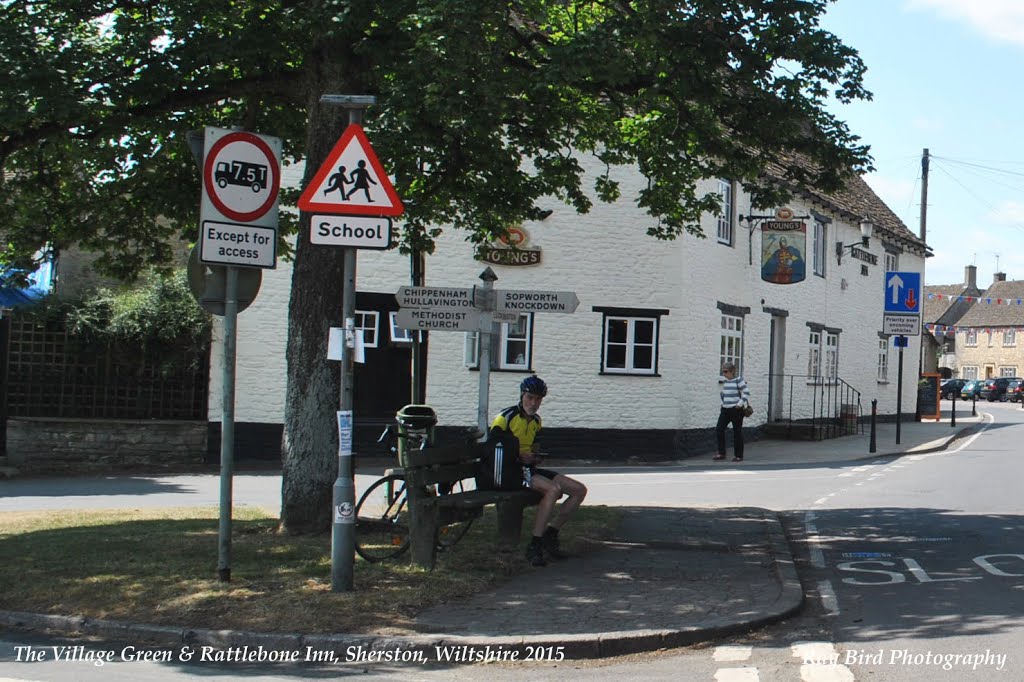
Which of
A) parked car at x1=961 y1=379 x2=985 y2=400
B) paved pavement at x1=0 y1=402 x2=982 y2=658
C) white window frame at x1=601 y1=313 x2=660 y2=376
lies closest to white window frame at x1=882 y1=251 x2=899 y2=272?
white window frame at x1=601 y1=313 x2=660 y2=376

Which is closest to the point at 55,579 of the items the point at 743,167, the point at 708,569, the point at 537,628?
the point at 537,628

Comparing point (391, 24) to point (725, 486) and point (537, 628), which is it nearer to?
point (537, 628)

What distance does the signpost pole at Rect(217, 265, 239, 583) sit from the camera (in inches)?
315

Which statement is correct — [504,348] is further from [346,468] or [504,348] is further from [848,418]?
[346,468]

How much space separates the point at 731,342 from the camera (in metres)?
26.0

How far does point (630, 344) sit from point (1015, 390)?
5765cm

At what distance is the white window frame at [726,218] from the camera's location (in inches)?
998

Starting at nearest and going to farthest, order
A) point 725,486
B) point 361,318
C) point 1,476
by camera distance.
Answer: point 725,486
point 1,476
point 361,318

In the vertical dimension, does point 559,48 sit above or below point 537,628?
above

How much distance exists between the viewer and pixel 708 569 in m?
9.22

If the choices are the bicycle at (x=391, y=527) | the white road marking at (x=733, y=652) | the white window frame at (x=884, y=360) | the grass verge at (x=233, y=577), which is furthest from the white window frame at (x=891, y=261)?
the white road marking at (x=733, y=652)

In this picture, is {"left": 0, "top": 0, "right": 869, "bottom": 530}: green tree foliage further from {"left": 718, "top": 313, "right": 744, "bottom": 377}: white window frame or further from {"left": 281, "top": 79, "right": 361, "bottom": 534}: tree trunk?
{"left": 718, "top": 313, "right": 744, "bottom": 377}: white window frame

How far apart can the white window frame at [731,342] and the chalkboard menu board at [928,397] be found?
15.5 metres

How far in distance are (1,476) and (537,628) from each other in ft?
48.6
